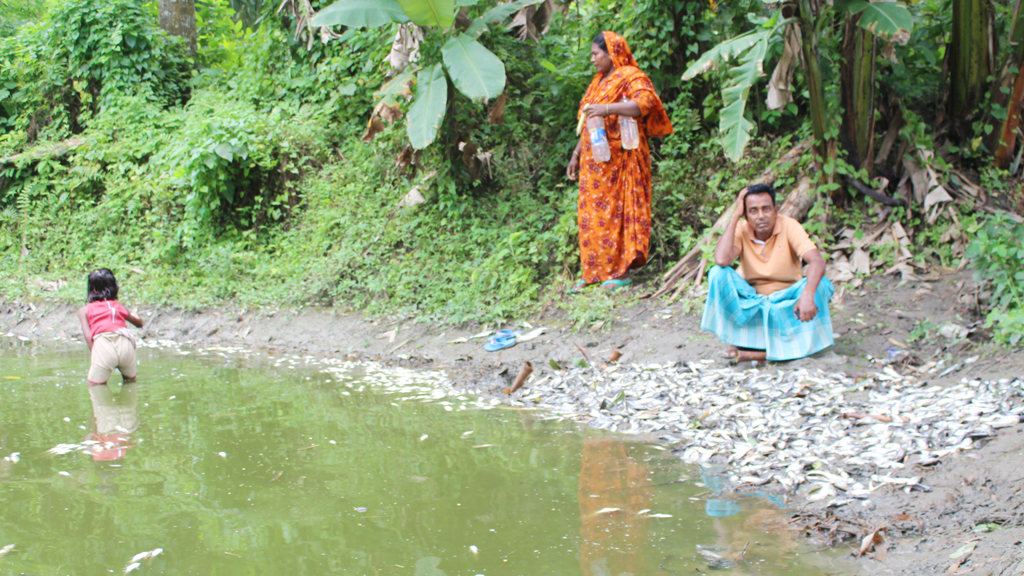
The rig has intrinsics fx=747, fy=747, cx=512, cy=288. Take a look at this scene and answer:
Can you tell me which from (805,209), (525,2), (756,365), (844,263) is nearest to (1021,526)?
(756,365)

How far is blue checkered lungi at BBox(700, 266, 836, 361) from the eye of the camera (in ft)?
14.9

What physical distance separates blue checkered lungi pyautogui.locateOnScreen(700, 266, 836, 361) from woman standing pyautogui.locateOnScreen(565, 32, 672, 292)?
1.61 m

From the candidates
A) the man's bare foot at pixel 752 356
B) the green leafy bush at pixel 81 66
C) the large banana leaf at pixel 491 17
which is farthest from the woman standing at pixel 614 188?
Result: the green leafy bush at pixel 81 66

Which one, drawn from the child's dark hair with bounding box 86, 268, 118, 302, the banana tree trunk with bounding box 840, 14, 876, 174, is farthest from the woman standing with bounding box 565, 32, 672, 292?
the child's dark hair with bounding box 86, 268, 118, 302

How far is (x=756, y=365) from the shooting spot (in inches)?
185

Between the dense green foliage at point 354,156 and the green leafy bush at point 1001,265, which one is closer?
the green leafy bush at point 1001,265

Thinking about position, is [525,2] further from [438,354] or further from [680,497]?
[680,497]

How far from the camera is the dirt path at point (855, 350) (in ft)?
8.13

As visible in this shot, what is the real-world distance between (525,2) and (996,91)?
3.78 metres

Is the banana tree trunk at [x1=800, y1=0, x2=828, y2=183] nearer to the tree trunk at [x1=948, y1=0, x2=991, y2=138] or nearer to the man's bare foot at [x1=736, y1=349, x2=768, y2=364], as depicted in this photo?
the tree trunk at [x1=948, y1=0, x2=991, y2=138]

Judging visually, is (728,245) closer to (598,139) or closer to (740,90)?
(740,90)

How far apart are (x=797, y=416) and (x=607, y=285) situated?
2.61 metres

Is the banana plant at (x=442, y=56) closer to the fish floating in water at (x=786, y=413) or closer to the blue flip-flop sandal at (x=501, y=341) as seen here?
the blue flip-flop sandal at (x=501, y=341)

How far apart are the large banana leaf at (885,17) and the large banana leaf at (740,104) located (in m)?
0.62
